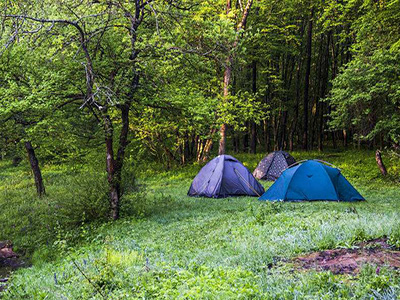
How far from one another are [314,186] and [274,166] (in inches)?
236

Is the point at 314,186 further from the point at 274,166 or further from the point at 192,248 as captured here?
the point at 192,248

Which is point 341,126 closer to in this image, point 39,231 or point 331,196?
point 331,196

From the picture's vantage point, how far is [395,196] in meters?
11.8

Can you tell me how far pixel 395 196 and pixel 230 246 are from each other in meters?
8.89

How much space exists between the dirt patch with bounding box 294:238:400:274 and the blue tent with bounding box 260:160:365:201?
693 centimetres

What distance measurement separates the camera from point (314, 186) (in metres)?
11.4

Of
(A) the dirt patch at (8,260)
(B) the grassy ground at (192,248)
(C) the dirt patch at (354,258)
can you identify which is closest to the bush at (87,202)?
(B) the grassy ground at (192,248)

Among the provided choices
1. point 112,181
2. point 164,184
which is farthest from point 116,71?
point 164,184

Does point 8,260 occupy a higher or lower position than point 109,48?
lower

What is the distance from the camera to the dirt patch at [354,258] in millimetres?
3611

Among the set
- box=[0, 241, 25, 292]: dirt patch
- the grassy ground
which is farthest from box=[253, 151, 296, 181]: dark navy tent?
box=[0, 241, 25, 292]: dirt patch

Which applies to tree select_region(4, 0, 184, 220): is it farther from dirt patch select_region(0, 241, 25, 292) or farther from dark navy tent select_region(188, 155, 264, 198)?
dark navy tent select_region(188, 155, 264, 198)

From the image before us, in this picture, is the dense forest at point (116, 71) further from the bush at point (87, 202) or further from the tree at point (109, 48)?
the bush at point (87, 202)

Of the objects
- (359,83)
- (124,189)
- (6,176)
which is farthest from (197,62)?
(6,176)
